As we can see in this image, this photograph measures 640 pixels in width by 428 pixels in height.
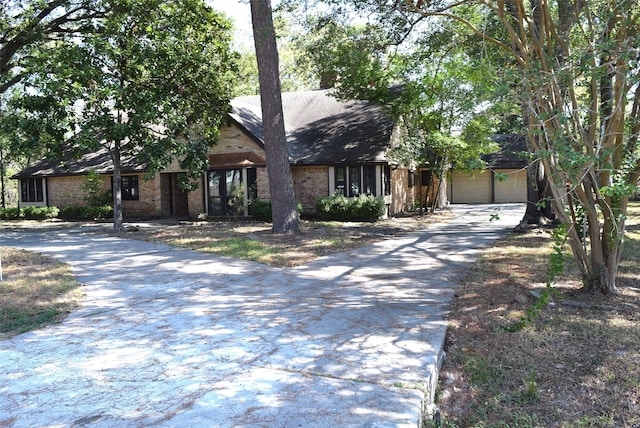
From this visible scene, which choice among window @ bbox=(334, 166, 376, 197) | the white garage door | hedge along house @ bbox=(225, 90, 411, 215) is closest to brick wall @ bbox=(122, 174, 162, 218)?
hedge along house @ bbox=(225, 90, 411, 215)

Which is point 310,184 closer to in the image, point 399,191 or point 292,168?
point 292,168

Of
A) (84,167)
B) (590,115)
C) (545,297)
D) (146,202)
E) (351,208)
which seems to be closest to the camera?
→ (545,297)

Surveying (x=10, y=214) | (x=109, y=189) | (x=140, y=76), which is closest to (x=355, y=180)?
(x=140, y=76)

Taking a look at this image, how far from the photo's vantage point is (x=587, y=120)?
5973mm

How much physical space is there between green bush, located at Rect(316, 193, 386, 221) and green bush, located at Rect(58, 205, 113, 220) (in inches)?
410

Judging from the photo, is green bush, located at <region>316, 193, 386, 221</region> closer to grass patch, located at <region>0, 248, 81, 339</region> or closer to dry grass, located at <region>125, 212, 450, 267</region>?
dry grass, located at <region>125, 212, 450, 267</region>

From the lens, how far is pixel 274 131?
13.4m

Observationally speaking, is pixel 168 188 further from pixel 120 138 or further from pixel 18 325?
pixel 18 325

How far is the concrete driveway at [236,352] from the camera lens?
3.21m

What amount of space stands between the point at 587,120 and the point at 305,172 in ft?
47.5

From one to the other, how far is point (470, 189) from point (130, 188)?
70.2 feet

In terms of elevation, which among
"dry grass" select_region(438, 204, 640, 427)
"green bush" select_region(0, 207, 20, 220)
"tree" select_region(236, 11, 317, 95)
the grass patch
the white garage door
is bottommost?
"dry grass" select_region(438, 204, 640, 427)

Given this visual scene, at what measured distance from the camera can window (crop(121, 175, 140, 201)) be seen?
74.3ft

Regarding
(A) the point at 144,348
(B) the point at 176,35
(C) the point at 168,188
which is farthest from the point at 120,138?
(A) the point at 144,348
